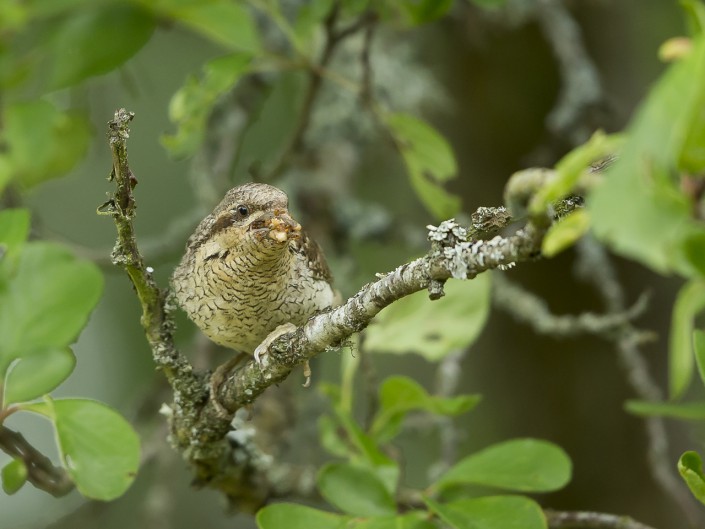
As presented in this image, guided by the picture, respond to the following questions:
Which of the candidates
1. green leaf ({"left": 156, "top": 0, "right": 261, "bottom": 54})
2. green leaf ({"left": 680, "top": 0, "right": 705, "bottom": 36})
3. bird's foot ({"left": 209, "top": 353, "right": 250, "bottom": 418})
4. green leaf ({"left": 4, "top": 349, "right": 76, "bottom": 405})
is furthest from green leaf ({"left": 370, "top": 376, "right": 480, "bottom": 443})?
green leaf ({"left": 680, "top": 0, "right": 705, "bottom": 36})

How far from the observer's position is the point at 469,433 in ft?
13.6

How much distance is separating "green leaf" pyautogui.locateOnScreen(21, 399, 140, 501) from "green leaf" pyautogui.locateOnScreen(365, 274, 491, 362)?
1.02m

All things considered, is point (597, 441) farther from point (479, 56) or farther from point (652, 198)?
point (652, 198)

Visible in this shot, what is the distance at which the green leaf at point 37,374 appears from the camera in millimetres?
1564

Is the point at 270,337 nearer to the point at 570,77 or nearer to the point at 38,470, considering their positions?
the point at 38,470

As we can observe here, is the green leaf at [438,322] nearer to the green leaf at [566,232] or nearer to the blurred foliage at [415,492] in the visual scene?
the blurred foliage at [415,492]

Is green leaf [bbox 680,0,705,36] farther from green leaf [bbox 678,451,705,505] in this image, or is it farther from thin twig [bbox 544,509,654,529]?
thin twig [bbox 544,509,654,529]

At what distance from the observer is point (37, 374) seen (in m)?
1.57

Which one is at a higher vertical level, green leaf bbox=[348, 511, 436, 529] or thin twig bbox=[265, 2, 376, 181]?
thin twig bbox=[265, 2, 376, 181]

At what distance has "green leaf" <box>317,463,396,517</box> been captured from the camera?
187 cm

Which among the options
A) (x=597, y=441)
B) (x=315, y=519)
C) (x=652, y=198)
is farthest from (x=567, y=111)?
(x=652, y=198)

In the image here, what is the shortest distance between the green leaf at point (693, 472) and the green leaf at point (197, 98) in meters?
1.58

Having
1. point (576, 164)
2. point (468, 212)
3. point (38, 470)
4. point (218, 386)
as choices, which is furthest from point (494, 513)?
point (468, 212)

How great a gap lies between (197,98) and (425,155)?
2.31 feet
